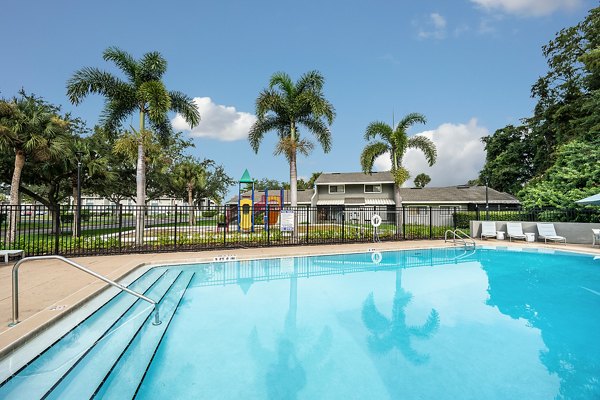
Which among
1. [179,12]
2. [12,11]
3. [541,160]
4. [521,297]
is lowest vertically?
[521,297]

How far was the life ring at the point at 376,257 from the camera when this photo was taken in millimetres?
12922

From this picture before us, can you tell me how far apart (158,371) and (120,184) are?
29963 millimetres

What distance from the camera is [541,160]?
3178 centimetres

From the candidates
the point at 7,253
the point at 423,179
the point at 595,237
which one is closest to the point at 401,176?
the point at 595,237

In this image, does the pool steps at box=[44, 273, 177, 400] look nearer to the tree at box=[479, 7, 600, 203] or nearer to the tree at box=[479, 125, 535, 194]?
the tree at box=[479, 7, 600, 203]

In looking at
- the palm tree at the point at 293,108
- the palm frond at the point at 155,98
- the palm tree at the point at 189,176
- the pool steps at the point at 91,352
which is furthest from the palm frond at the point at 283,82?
the palm tree at the point at 189,176

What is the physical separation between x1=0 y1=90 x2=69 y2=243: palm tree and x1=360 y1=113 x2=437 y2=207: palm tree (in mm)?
19193

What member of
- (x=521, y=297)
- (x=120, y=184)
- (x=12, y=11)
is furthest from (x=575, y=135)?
(x=120, y=184)

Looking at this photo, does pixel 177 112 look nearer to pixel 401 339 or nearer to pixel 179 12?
pixel 179 12

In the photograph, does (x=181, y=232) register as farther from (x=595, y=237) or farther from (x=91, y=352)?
(x=595, y=237)

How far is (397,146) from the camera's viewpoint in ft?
67.1

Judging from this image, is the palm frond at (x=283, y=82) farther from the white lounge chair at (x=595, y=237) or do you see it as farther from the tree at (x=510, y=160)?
the tree at (x=510, y=160)

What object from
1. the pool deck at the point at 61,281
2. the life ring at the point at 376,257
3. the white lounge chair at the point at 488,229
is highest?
the white lounge chair at the point at 488,229

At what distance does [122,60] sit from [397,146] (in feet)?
58.3
